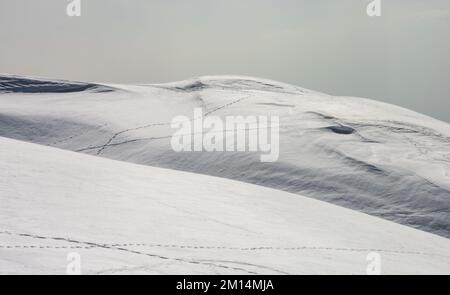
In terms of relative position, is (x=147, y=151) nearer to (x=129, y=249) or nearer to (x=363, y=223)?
(x=363, y=223)

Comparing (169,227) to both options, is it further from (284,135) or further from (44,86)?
(44,86)

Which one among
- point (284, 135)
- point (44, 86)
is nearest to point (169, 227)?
point (284, 135)

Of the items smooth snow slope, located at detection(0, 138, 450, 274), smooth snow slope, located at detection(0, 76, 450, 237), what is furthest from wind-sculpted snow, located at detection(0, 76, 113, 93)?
smooth snow slope, located at detection(0, 138, 450, 274)

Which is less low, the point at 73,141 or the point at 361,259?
the point at 73,141

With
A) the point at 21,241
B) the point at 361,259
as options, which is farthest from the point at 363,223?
the point at 21,241

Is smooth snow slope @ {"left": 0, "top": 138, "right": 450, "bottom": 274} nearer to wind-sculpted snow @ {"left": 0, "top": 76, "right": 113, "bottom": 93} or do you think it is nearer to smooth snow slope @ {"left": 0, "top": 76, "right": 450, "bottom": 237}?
smooth snow slope @ {"left": 0, "top": 76, "right": 450, "bottom": 237}

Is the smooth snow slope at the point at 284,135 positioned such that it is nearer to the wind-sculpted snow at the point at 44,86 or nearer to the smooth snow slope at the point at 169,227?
→ the wind-sculpted snow at the point at 44,86
